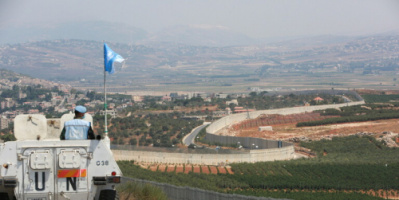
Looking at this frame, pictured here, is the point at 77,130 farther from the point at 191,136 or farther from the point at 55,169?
the point at 191,136

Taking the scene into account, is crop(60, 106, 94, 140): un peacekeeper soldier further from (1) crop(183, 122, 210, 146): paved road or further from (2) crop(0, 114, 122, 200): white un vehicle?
(1) crop(183, 122, 210, 146): paved road

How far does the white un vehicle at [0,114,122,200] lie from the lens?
10.6 meters

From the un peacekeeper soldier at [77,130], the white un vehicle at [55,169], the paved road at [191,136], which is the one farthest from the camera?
the paved road at [191,136]

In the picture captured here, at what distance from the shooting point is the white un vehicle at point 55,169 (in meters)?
10.6

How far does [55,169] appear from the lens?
35.0ft

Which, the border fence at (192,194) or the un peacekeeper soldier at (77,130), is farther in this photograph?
the border fence at (192,194)

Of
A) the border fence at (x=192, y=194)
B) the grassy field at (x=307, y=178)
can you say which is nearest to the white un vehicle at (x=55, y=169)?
the border fence at (x=192, y=194)

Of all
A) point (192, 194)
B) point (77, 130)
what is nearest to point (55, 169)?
point (77, 130)

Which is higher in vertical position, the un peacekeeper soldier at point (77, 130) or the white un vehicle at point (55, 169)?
the un peacekeeper soldier at point (77, 130)

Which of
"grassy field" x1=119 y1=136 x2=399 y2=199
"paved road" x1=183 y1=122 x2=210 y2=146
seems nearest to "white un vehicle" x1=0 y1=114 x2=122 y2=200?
"grassy field" x1=119 y1=136 x2=399 y2=199

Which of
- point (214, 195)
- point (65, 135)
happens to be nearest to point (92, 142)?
point (65, 135)

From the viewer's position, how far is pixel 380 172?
36844 mm

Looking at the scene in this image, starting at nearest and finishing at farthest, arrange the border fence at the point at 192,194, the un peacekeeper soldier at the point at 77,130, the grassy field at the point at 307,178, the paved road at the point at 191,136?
the un peacekeeper soldier at the point at 77,130 → the border fence at the point at 192,194 → the grassy field at the point at 307,178 → the paved road at the point at 191,136

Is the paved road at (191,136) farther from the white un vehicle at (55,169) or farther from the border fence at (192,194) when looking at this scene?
the white un vehicle at (55,169)
